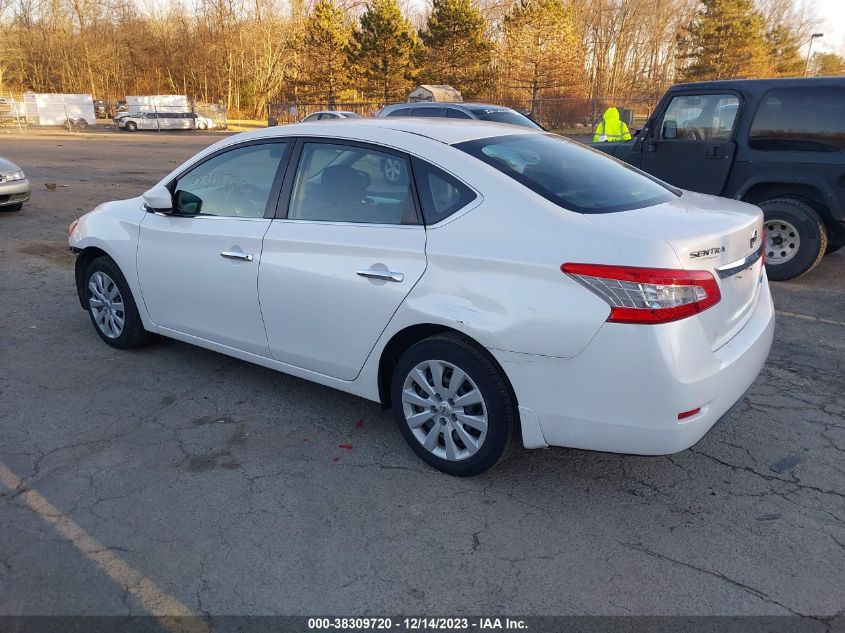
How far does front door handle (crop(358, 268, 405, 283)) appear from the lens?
3.18m

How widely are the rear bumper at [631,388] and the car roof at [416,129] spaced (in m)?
1.28

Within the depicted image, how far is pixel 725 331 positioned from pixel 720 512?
83 cm

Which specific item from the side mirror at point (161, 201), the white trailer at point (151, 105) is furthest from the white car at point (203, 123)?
the side mirror at point (161, 201)

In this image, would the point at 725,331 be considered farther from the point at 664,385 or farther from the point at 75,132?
the point at 75,132

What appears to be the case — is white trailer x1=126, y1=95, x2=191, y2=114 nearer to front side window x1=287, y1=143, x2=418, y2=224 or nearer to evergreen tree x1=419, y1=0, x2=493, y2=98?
evergreen tree x1=419, y1=0, x2=493, y2=98

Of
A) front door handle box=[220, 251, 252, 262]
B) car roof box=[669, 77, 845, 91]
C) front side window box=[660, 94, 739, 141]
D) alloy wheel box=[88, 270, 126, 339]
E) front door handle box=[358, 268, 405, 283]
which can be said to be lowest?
alloy wheel box=[88, 270, 126, 339]

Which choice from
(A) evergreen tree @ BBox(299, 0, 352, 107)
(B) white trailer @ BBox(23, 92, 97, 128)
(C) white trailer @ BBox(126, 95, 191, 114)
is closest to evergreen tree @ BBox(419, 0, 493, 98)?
(A) evergreen tree @ BBox(299, 0, 352, 107)

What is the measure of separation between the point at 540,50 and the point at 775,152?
41.0m

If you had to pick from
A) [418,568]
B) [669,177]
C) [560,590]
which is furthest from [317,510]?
[669,177]

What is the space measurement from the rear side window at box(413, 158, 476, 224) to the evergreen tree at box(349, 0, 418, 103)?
1764 inches

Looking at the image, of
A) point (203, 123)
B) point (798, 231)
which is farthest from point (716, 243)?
point (203, 123)

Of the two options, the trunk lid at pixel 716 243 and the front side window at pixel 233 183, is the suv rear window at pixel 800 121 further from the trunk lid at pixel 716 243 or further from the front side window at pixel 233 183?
the front side window at pixel 233 183

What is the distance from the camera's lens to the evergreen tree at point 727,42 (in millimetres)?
45812

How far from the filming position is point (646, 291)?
2.59 metres
